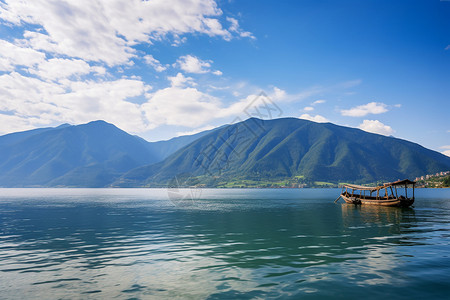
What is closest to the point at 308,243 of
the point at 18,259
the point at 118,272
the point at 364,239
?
the point at 364,239

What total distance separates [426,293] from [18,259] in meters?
28.3

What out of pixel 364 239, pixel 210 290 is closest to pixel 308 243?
pixel 364 239

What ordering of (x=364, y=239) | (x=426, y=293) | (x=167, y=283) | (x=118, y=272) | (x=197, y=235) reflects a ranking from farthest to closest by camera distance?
(x=197, y=235) < (x=364, y=239) < (x=118, y=272) < (x=167, y=283) < (x=426, y=293)

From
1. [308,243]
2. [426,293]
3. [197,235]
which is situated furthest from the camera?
[197,235]

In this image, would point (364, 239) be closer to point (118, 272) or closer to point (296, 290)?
point (296, 290)

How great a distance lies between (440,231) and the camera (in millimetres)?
34031

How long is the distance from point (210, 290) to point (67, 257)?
14.6 m

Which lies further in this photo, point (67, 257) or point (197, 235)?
point (197, 235)

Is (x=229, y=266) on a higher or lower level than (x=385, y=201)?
lower

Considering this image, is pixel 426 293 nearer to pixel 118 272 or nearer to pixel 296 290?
pixel 296 290

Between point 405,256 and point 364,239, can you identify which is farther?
point 364,239

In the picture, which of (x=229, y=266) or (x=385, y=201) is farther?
(x=385, y=201)

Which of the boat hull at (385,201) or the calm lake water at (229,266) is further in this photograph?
the boat hull at (385,201)

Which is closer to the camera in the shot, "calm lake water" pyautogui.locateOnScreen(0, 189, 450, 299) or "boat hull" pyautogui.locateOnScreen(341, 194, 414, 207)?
"calm lake water" pyautogui.locateOnScreen(0, 189, 450, 299)
